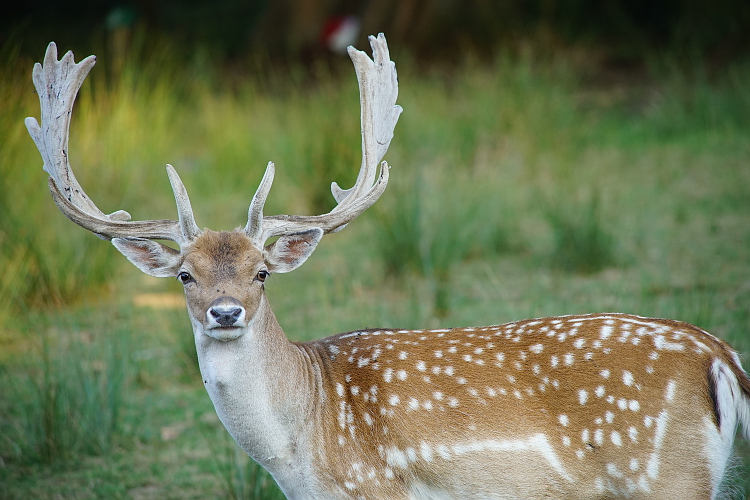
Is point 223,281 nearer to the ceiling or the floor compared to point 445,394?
nearer to the ceiling

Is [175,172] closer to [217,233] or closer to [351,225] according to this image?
[217,233]

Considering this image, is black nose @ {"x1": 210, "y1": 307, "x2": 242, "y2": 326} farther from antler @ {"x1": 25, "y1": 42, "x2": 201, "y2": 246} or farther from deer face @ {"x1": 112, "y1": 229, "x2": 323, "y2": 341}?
antler @ {"x1": 25, "y1": 42, "x2": 201, "y2": 246}

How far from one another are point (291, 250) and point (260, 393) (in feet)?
1.74

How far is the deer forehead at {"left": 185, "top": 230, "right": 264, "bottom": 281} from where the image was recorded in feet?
9.89

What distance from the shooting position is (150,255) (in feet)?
10.4

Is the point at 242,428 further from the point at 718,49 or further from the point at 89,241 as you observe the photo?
the point at 718,49

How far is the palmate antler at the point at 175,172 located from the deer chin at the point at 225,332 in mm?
359

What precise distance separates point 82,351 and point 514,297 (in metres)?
2.74

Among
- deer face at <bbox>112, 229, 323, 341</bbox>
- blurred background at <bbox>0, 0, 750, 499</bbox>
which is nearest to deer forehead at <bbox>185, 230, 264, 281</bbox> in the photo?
deer face at <bbox>112, 229, 323, 341</bbox>

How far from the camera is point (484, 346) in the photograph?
320 centimetres

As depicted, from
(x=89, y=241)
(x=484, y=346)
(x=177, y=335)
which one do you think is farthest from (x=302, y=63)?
(x=484, y=346)

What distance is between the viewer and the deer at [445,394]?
2.87 metres

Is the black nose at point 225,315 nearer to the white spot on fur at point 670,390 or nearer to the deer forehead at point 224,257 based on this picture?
the deer forehead at point 224,257

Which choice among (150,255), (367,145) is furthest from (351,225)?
(150,255)
